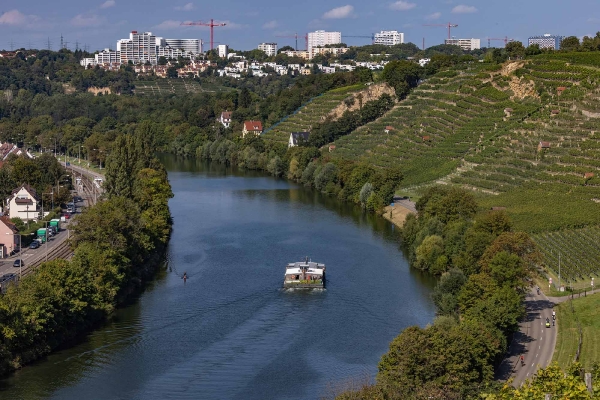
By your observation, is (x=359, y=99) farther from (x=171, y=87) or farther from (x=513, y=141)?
(x=171, y=87)

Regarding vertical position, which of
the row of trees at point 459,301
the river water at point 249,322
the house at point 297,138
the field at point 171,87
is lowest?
the river water at point 249,322

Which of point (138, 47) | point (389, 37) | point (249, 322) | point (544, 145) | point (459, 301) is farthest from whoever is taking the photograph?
point (389, 37)

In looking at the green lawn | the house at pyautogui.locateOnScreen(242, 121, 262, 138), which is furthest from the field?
the green lawn

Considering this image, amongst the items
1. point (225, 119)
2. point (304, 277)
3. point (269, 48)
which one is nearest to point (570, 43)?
point (225, 119)

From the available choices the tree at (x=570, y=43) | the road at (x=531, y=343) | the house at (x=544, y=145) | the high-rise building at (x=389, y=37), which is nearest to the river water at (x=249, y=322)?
the road at (x=531, y=343)

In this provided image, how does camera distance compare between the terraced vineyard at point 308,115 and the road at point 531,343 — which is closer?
the road at point 531,343

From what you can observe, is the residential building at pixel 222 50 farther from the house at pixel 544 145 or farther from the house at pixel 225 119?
the house at pixel 544 145

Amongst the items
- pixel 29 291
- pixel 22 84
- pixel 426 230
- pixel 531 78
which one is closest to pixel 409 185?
pixel 531 78
